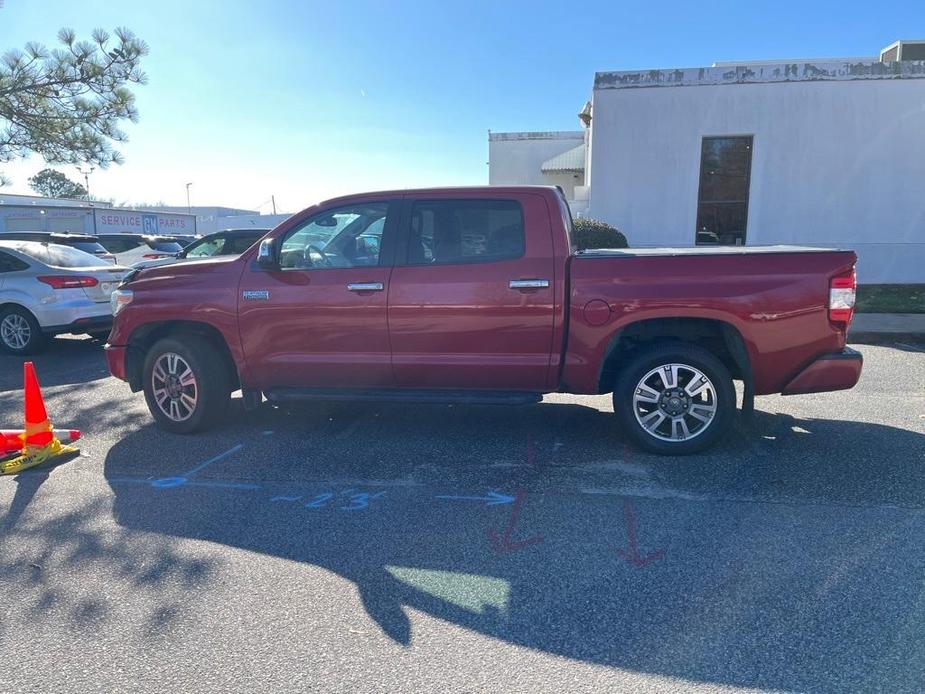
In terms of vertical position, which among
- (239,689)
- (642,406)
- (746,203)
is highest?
(746,203)

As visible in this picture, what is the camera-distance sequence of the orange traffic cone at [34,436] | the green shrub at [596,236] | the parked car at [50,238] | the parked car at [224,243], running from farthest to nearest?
the green shrub at [596,236] < the parked car at [50,238] < the parked car at [224,243] < the orange traffic cone at [34,436]

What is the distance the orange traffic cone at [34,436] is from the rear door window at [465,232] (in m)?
3.04

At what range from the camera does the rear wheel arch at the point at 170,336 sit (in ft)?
18.1

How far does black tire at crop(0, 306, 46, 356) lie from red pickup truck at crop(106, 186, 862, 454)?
444cm

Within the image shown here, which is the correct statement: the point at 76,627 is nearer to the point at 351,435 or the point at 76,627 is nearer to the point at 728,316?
the point at 351,435

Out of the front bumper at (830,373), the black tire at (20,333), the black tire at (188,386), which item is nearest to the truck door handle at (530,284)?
the front bumper at (830,373)

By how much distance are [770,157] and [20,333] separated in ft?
46.3

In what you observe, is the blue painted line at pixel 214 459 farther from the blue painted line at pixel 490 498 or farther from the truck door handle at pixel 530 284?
the truck door handle at pixel 530 284

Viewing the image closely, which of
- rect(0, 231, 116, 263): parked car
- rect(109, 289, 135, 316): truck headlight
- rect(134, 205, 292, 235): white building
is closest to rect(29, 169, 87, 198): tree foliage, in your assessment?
rect(134, 205, 292, 235): white building

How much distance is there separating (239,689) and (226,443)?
3.11m

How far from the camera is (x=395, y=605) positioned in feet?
10.0

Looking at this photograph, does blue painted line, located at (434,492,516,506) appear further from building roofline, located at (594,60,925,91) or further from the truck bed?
building roofline, located at (594,60,925,91)

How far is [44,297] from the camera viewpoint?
28.9 feet

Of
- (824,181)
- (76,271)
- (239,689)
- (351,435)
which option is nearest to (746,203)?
(824,181)
